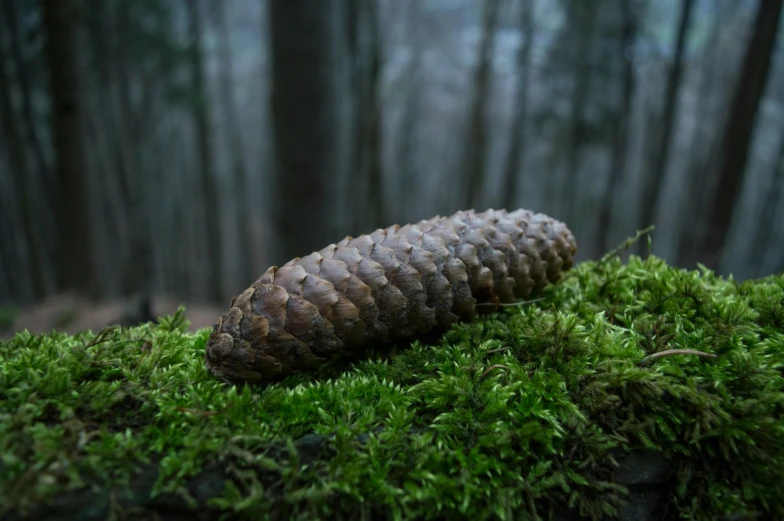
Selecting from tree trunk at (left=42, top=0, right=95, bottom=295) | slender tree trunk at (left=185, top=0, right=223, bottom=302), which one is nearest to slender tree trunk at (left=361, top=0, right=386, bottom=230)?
slender tree trunk at (left=185, top=0, right=223, bottom=302)

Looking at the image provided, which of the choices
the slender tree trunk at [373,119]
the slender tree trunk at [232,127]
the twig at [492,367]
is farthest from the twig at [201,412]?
the slender tree trunk at [232,127]

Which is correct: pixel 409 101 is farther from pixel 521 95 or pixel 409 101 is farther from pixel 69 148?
pixel 69 148

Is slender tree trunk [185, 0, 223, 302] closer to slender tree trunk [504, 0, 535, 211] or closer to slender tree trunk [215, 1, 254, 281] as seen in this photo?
slender tree trunk [215, 1, 254, 281]

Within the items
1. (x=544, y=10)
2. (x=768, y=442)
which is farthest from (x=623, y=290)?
(x=544, y=10)

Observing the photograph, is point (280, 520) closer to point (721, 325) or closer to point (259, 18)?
point (721, 325)

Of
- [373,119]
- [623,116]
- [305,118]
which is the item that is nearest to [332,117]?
[305,118]

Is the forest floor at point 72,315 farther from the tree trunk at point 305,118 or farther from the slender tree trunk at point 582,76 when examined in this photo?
the slender tree trunk at point 582,76
